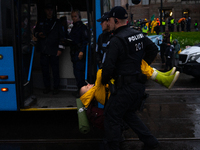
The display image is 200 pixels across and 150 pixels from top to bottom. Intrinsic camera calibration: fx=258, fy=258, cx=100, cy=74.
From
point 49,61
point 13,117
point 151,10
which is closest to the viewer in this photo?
point 13,117

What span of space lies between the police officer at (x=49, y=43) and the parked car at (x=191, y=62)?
5.45 meters

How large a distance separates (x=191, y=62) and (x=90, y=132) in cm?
604

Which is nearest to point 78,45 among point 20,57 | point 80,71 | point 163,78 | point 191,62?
point 80,71

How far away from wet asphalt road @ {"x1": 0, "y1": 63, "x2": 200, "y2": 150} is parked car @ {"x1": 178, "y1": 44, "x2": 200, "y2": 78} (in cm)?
260

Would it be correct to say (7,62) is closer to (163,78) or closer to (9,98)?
(9,98)

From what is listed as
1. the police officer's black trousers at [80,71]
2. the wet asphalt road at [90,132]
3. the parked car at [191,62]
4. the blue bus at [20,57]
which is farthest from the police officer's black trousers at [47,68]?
the parked car at [191,62]

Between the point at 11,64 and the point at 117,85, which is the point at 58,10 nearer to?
the point at 11,64

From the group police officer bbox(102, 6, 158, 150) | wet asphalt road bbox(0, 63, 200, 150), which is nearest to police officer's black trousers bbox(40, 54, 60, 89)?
wet asphalt road bbox(0, 63, 200, 150)

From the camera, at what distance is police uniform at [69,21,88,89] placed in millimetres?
5508

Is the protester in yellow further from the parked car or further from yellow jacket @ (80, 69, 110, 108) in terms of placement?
the parked car

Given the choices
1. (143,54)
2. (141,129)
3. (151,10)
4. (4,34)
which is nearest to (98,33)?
(143,54)

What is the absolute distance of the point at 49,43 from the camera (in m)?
5.82

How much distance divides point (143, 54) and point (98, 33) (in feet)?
4.52

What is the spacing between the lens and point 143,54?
11.8ft
